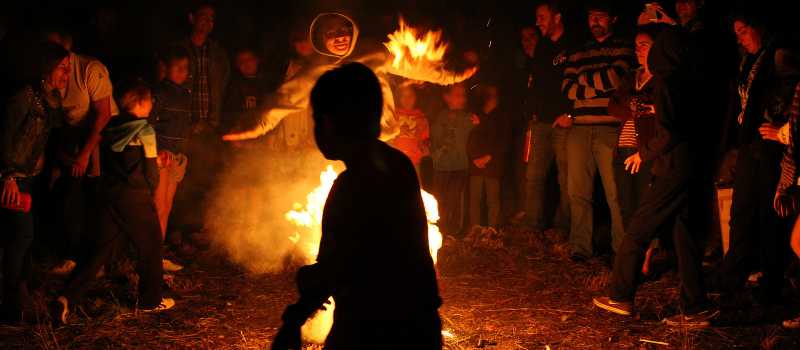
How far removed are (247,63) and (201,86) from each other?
948 mm

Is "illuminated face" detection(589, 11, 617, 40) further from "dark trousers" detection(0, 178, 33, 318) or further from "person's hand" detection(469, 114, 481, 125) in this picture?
"dark trousers" detection(0, 178, 33, 318)

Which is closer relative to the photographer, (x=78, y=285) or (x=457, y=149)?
(x=78, y=285)

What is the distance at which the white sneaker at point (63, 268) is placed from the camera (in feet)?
23.5

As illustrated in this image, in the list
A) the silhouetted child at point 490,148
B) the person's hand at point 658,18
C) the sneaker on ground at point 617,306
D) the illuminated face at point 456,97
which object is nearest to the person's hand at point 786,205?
the sneaker on ground at point 617,306

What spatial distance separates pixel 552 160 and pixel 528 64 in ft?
4.35

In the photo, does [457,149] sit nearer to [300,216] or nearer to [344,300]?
[300,216]

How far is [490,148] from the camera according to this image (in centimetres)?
918

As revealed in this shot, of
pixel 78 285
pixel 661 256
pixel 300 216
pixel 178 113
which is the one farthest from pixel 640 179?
pixel 78 285

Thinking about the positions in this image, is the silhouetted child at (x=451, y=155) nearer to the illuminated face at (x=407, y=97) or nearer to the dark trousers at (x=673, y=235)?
the illuminated face at (x=407, y=97)

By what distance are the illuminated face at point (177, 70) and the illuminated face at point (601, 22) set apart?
467cm

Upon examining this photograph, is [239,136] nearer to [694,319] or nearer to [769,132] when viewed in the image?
[694,319]

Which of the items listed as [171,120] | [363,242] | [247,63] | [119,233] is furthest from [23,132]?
[247,63]

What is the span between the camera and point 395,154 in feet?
9.37

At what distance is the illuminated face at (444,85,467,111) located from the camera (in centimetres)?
930
